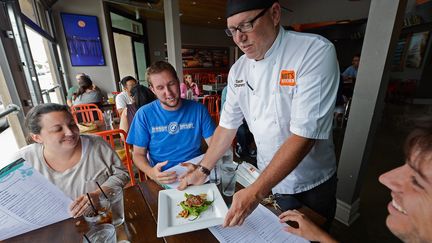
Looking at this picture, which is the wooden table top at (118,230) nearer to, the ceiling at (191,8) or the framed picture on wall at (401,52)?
the ceiling at (191,8)

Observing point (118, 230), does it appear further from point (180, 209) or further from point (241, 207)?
point (241, 207)

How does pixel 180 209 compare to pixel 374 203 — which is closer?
pixel 180 209

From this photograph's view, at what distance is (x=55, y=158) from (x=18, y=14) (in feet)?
8.05

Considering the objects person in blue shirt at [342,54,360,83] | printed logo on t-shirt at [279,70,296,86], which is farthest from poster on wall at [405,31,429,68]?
printed logo on t-shirt at [279,70,296,86]

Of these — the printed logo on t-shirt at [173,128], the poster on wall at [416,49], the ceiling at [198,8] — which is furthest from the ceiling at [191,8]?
the poster on wall at [416,49]

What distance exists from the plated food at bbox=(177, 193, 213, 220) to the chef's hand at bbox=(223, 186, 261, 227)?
18 cm

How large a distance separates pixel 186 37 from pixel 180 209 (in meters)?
10.2

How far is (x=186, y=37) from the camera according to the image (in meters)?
9.98

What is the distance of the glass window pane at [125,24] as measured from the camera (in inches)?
243

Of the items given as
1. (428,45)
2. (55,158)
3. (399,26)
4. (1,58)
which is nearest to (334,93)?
(399,26)

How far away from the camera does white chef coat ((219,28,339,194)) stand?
90 centimetres

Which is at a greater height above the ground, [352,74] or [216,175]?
[352,74]

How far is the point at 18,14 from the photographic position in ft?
8.05

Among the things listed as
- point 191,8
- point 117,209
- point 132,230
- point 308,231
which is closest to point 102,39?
point 191,8
